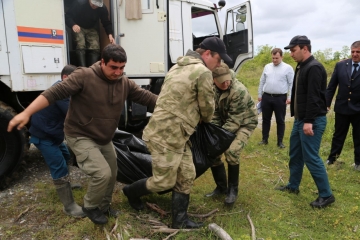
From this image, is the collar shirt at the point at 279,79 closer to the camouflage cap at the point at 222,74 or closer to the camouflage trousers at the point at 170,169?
the camouflage cap at the point at 222,74

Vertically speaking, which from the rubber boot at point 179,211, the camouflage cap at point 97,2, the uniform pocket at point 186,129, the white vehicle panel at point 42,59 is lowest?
the rubber boot at point 179,211

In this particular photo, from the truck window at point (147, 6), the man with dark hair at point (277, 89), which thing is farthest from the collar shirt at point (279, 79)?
the truck window at point (147, 6)

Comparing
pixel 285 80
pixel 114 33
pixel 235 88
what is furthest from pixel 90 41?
pixel 285 80

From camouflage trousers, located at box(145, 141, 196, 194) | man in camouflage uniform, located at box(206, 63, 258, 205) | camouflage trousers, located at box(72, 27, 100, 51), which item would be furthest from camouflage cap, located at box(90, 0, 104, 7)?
camouflage trousers, located at box(145, 141, 196, 194)

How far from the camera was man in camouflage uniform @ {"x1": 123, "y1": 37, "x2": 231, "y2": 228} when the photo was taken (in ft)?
8.02

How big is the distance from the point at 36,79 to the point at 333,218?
3548 millimetres

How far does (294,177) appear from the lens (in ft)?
11.7

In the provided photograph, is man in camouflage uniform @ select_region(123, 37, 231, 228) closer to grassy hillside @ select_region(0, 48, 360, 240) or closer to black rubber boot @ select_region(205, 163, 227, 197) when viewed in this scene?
grassy hillside @ select_region(0, 48, 360, 240)

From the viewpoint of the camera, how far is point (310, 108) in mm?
3006

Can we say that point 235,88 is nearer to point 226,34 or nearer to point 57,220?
point 57,220

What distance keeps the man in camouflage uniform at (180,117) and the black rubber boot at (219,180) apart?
78cm

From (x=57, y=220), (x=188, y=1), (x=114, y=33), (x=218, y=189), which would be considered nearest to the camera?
(x=57, y=220)

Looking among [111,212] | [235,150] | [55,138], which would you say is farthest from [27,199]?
[235,150]

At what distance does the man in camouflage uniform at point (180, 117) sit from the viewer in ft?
8.02
